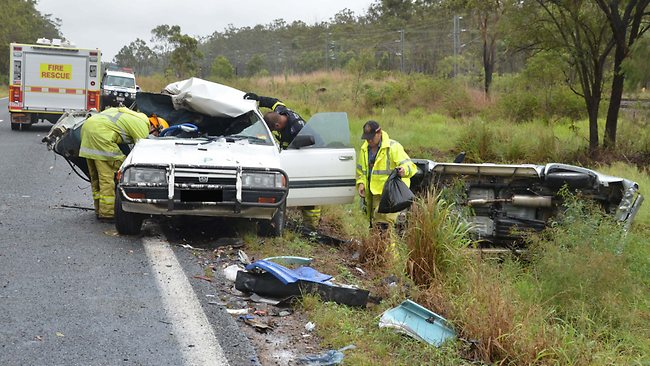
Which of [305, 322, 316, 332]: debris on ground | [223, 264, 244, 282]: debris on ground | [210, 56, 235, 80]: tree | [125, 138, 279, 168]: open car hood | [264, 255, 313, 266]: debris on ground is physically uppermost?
[210, 56, 235, 80]: tree

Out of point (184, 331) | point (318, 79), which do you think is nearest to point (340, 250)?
point (184, 331)

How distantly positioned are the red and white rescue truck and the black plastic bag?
16581 millimetres

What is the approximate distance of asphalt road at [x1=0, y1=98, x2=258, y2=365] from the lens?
4230mm

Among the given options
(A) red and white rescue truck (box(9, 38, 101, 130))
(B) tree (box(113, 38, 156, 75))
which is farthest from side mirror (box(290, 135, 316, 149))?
(B) tree (box(113, 38, 156, 75))

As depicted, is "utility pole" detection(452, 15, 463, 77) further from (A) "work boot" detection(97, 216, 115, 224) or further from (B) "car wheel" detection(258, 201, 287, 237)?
(B) "car wheel" detection(258, 201, 287, 237)

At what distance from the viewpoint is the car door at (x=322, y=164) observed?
7715 millimetres

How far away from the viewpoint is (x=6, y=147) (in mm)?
16500

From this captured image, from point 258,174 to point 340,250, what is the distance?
1.25 meters

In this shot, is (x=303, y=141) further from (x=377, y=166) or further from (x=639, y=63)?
(x=639, y=63)

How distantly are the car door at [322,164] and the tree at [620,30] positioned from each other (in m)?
8.84

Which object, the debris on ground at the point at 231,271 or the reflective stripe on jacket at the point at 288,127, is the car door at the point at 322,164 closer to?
the reflective stripe on jacket at the point at 288,127

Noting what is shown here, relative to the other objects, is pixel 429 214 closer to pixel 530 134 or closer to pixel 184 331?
pixel 184 331

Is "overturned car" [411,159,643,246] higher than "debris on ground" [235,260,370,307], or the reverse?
"overturned car" [411,159,643,246]

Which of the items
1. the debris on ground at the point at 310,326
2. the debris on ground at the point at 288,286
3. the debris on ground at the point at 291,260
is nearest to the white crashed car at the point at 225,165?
the debris on ground at the point at 291,260
